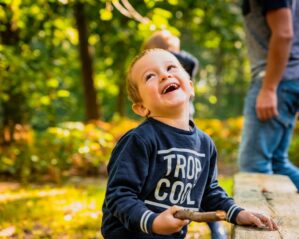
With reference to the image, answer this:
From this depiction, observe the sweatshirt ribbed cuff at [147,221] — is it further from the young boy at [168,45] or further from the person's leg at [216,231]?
the young boy at [168,45]

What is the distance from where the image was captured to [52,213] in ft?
16.5

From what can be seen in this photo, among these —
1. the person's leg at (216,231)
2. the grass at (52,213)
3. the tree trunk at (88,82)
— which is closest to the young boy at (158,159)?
the person's leg at (216,231)

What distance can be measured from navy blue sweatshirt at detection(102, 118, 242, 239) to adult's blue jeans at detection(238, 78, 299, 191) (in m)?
1.16

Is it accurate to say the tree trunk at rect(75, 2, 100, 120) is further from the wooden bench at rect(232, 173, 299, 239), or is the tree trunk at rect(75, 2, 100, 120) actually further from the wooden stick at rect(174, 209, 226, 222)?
the wooden stick at rect(174, 209, 226, 222)

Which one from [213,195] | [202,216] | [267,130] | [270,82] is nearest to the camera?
[202,216]

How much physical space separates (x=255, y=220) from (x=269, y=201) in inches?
24.6

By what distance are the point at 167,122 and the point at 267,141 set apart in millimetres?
1427

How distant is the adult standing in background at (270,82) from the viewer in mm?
3285

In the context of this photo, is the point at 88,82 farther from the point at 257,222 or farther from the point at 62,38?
the point at 257,222

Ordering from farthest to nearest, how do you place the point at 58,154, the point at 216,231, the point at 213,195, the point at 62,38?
the point at 62,38
the point at 58,154
the point at 216,231
the point at 213,195

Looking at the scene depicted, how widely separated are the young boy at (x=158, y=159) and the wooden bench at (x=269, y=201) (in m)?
0.08

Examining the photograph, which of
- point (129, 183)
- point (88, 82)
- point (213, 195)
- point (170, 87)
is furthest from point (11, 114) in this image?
point (129, 183)

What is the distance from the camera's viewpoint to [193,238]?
4195mm

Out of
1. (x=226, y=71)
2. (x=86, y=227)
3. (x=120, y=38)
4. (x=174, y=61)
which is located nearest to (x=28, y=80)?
(x=86, y=227)
